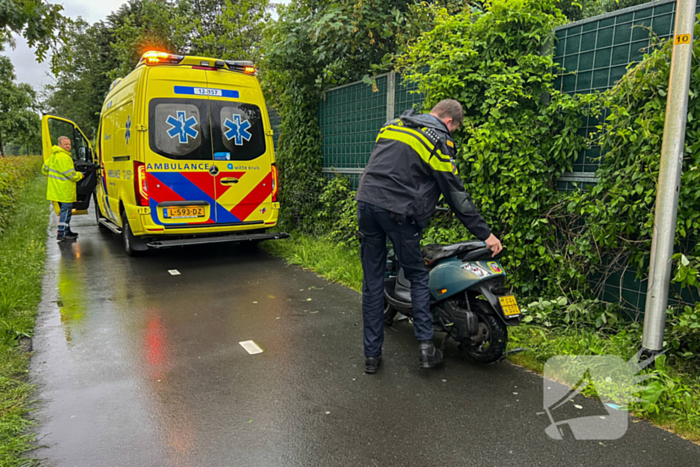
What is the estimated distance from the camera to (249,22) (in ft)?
43.3

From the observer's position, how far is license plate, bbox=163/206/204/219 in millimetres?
6797

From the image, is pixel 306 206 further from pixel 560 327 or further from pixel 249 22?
pixel 249 22

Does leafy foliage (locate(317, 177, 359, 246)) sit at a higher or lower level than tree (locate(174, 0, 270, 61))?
lower

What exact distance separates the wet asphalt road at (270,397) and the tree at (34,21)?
3.21m

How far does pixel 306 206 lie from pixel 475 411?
6.08 m

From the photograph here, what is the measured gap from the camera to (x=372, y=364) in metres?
3.70

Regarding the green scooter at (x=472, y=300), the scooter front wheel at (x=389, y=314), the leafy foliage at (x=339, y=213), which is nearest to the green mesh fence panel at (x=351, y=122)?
the leafy foliage at (x=339, y=213)

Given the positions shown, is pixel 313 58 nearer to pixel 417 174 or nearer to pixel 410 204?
pixel 417 174

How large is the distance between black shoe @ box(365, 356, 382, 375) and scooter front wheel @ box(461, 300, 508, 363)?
2.21 ft

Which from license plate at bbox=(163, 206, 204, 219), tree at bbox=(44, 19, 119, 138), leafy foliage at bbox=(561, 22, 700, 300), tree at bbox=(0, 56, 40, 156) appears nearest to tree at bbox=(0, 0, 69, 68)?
license plate at bbox=(163, 206, 204, 219)

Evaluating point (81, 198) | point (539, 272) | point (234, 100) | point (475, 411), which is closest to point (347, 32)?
point (234, 100)

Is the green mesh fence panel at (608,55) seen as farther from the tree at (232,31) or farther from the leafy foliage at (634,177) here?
the tree at (232,31)

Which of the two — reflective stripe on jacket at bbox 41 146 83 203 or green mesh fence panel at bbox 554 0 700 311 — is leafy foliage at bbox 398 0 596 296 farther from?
reflective stripe on jacket at bbox 41 146 83 203

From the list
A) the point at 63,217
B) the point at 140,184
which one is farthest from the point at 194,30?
the point at 140,184
